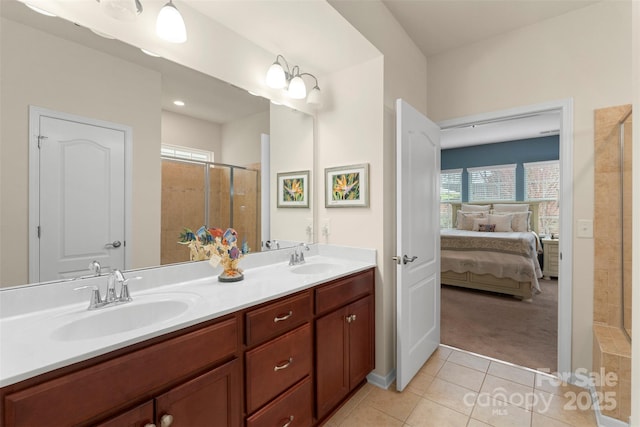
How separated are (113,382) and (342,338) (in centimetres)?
123

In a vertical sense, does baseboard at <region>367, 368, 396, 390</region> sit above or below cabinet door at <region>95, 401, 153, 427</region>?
below

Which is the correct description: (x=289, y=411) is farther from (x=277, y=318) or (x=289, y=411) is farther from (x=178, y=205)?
(x=178, y=205)

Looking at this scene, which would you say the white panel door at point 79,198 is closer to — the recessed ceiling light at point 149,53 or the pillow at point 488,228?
the recessed ceiling light at point 149,53

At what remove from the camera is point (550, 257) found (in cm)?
518

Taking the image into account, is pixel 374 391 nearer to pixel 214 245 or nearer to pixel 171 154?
pixel 214 245

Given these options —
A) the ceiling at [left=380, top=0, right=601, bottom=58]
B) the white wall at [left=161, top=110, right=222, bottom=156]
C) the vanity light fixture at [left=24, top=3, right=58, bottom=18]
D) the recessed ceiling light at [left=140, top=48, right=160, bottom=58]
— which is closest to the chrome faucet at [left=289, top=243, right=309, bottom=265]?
the white wall at [left=161, top=110, right=222, bottom=156]

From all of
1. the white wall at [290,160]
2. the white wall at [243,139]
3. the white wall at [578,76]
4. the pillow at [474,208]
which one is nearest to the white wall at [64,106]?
the white wall at [243,139]

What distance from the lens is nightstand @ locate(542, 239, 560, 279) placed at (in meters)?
5.11

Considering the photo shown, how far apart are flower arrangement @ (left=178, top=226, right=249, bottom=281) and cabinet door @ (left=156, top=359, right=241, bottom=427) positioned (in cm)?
55

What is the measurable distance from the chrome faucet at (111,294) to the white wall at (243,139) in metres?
0.86

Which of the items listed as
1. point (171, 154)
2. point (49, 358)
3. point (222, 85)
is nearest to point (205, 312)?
point (49, 358)

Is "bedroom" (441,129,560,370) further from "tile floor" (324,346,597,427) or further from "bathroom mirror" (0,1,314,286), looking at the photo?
"bathroom mirror" (0,1,314,286)

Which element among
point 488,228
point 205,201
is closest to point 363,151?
point 205,201

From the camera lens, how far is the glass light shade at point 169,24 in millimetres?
1375
